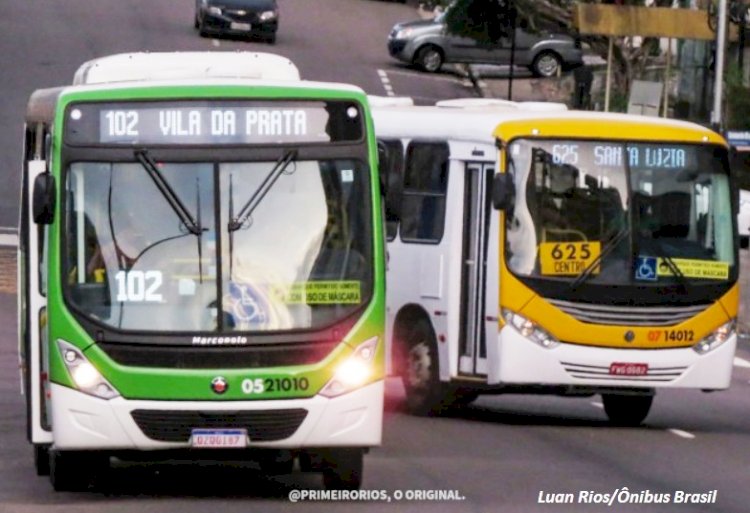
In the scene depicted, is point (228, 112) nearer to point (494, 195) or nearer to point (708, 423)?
point (494, 195)

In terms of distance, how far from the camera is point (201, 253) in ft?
42.3

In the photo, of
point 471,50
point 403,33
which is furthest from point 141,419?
point 471,50

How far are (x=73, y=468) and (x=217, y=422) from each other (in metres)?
1.13

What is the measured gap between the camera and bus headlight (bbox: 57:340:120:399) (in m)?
12.6

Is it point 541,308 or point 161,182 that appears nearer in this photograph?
point 161,182

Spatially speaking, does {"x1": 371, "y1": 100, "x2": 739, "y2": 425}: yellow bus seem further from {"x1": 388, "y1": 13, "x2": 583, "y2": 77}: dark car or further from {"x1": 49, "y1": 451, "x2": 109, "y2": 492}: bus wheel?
{"x1": 388, "y1": 13, "x2": 583, "y2": 77}: dark car

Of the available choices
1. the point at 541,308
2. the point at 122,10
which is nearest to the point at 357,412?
the point at 541,308

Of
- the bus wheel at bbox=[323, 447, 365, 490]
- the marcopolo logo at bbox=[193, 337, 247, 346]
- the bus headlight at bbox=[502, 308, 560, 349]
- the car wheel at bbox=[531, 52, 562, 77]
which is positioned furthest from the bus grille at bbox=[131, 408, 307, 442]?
the car wheel at bbox=[531, 52, 562, 77]

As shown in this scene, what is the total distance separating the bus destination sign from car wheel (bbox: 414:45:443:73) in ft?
138

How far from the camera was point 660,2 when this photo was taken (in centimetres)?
4647

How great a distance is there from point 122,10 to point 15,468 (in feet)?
151

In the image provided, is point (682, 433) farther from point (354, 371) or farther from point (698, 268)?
point (354, 371)

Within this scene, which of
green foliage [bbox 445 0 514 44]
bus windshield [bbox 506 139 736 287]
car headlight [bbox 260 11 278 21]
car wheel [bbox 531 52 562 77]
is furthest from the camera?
car wheel [bbox 531 52 562 77]

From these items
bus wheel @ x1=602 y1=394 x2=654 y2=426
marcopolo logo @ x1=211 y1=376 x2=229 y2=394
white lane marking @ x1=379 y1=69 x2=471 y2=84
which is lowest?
bus wheel @ x1=602 y1=394 x2=654 y2=426
